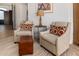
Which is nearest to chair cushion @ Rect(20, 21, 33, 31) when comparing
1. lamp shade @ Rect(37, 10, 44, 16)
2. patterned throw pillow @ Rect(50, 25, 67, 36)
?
lamp shade @ Rect(37, 10, 44, 16)

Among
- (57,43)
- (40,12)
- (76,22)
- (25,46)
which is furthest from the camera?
(40,12)

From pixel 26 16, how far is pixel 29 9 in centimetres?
25

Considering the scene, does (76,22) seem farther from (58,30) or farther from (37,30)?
(37,30)

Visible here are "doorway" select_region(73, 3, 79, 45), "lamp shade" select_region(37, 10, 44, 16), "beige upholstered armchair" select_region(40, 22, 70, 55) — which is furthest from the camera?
"lamp shade" select_region(37, 10, 44, 16)

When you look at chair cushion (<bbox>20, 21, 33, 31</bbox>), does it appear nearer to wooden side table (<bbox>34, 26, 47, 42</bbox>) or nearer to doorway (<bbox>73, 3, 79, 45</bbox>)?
wooden side table (<bbox>34, 26, 47, 42</bbox>)

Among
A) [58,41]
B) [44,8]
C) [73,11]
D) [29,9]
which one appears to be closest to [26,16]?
[29,9]

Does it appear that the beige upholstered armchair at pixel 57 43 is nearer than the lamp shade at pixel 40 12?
Yes

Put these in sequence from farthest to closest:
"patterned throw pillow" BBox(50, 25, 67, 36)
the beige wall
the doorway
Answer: the beige wall → the doorway → "patterned throw pillow" BBox(50, 25, 67, 36)

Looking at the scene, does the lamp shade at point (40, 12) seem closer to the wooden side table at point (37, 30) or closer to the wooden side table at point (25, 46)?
the wooden side table at point (37, 30)

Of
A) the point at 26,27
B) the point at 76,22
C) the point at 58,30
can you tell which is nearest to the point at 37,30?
the point at 26,27

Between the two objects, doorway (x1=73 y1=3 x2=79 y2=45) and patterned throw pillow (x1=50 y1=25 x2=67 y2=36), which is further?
doorway (x1=73 y1=3 x2=79 y2=45)

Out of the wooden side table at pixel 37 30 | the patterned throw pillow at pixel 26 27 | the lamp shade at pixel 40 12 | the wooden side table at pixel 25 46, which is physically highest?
the lamp shade at pixel 40 12

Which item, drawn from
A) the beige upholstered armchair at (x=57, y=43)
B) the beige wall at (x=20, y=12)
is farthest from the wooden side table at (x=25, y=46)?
the beige wall at (x=20, y=12)

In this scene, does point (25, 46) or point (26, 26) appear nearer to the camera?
point (25, 46)
